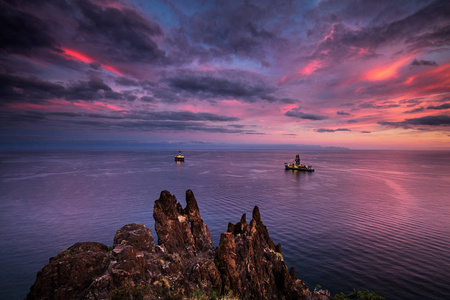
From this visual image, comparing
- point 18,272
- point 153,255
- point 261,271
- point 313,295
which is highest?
point 153,255

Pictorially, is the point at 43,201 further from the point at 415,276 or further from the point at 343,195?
the point at 343,195

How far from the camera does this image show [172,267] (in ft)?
57.1

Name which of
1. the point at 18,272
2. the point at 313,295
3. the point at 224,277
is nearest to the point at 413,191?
the point at 313,295

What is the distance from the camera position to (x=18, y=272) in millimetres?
29141

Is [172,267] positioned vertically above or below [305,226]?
above

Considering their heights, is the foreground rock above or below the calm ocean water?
above

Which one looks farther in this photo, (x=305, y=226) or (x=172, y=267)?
(x=305, y=226)

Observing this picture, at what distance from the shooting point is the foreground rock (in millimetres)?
13656

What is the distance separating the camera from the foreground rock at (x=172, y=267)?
13656mm

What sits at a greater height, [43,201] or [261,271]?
[261,271]

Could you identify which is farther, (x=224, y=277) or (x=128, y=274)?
(x=224, y=277)

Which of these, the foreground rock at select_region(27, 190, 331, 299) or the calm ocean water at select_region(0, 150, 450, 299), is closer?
the foreground rock at select_region(27, 190, 331, 299)

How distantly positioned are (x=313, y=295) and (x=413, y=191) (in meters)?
88.1

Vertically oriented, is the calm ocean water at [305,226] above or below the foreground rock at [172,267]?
below
